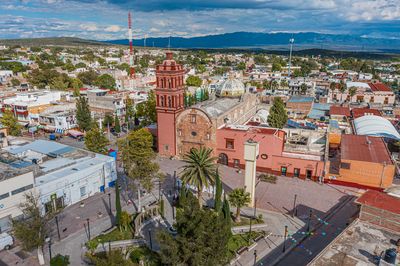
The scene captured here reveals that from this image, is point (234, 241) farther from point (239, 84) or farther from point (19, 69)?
point (19, 69)

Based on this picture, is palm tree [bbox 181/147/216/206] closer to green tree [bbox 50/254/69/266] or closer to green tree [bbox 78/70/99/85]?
green tree [bbox 50/254/69/266]

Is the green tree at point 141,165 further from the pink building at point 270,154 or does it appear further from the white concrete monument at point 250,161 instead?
the pink building at point 270,154

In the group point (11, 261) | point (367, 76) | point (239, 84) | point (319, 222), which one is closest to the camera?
point (11, 261)

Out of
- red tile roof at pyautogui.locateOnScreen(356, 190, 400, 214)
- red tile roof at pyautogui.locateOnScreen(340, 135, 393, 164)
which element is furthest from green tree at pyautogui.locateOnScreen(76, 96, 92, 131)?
red tile roof at pyautogui.locateOnScreen(356, 190, 400, 214)

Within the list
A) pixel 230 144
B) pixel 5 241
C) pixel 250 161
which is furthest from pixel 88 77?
pixel 250 161

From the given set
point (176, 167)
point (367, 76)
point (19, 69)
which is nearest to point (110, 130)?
point (176, 167)

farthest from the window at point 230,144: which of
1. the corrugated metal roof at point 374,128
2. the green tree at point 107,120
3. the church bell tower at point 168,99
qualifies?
the green tree at point 107,120

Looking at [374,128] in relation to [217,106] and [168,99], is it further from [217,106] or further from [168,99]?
[168,99]
